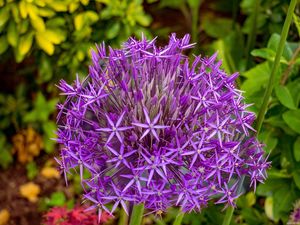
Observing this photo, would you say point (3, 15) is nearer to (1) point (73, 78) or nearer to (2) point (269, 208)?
(1) point (73, 78)

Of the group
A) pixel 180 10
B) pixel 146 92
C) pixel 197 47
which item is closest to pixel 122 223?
pixel 146 92

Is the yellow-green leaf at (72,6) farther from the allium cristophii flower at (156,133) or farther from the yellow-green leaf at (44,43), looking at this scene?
the allium cristophii flower at (156,133)

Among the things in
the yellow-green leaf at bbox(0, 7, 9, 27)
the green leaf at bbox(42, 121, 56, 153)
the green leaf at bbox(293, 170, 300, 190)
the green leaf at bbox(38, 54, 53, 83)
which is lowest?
the green leaf at bbox(42, 121, 56, 153)

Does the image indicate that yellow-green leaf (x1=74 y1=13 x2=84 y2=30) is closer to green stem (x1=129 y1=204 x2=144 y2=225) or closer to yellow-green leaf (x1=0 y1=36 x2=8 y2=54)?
yellow-green leaf (x1=0 y1=36 x2=8 y2=54)

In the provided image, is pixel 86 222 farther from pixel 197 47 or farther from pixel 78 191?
pixel 197 47

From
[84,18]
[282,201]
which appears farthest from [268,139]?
[84,18]

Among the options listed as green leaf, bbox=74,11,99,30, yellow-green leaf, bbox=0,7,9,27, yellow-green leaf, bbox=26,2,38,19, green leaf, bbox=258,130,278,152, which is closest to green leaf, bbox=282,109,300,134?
green leaf, bbox=258,130,278,152

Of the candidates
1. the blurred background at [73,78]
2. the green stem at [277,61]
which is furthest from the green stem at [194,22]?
the green stem at [277,61]
